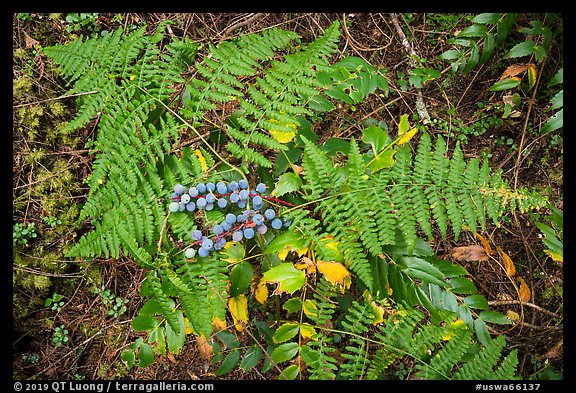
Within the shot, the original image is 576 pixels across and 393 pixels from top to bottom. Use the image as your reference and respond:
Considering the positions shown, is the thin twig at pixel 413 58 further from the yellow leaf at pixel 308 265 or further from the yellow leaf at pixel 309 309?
the yellow leaf at pixel 309 309

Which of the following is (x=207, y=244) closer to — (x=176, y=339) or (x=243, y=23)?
(x=176, y=339)

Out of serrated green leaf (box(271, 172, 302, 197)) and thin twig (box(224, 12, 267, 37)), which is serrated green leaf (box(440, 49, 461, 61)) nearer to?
thin twig (box(224, 12, 267, 37))

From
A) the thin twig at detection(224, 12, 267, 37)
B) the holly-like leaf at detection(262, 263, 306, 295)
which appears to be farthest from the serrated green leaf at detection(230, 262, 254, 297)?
the thin twig at detection(224, 12, 267, 37)

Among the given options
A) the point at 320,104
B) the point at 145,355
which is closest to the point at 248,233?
the point at 320,104

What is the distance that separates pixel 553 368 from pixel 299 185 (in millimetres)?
2346

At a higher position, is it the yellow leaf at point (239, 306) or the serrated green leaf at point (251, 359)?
the yellow leaf at point (239, 306)

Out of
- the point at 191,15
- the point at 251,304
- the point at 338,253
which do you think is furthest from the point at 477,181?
the point at 191,15

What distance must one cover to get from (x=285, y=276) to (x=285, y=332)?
1.36 ft

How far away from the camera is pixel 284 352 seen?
7.77 feet

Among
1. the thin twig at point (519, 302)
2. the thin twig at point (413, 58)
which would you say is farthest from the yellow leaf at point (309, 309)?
the thin twig at point (413, 58)

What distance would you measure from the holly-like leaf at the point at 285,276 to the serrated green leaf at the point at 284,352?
1.24 ft

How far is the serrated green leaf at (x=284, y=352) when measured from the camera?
2.35 metres

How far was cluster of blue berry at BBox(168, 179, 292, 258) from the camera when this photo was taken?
2.09m
